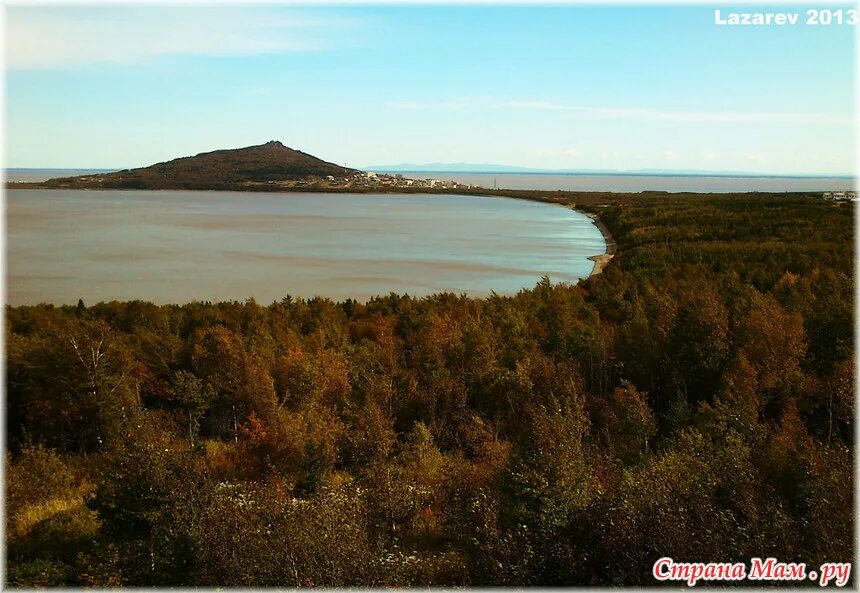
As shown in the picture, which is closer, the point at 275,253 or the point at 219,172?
the point at 275,253

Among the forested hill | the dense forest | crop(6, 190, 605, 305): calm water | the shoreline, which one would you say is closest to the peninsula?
the forested hill

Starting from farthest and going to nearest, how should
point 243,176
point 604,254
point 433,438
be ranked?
point 243,176, point 604,254, point 433,438

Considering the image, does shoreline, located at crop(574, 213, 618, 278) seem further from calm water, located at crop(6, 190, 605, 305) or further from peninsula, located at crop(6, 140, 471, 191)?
peninsula, located at crop(6, 140, 471, 191)

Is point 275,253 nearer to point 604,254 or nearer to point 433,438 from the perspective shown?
point 604,254

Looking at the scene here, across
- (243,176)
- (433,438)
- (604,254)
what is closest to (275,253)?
(604,254)

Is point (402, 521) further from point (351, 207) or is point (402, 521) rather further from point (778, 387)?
point (351, 207)

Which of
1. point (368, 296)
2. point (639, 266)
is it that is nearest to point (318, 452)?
point (368, 296)
